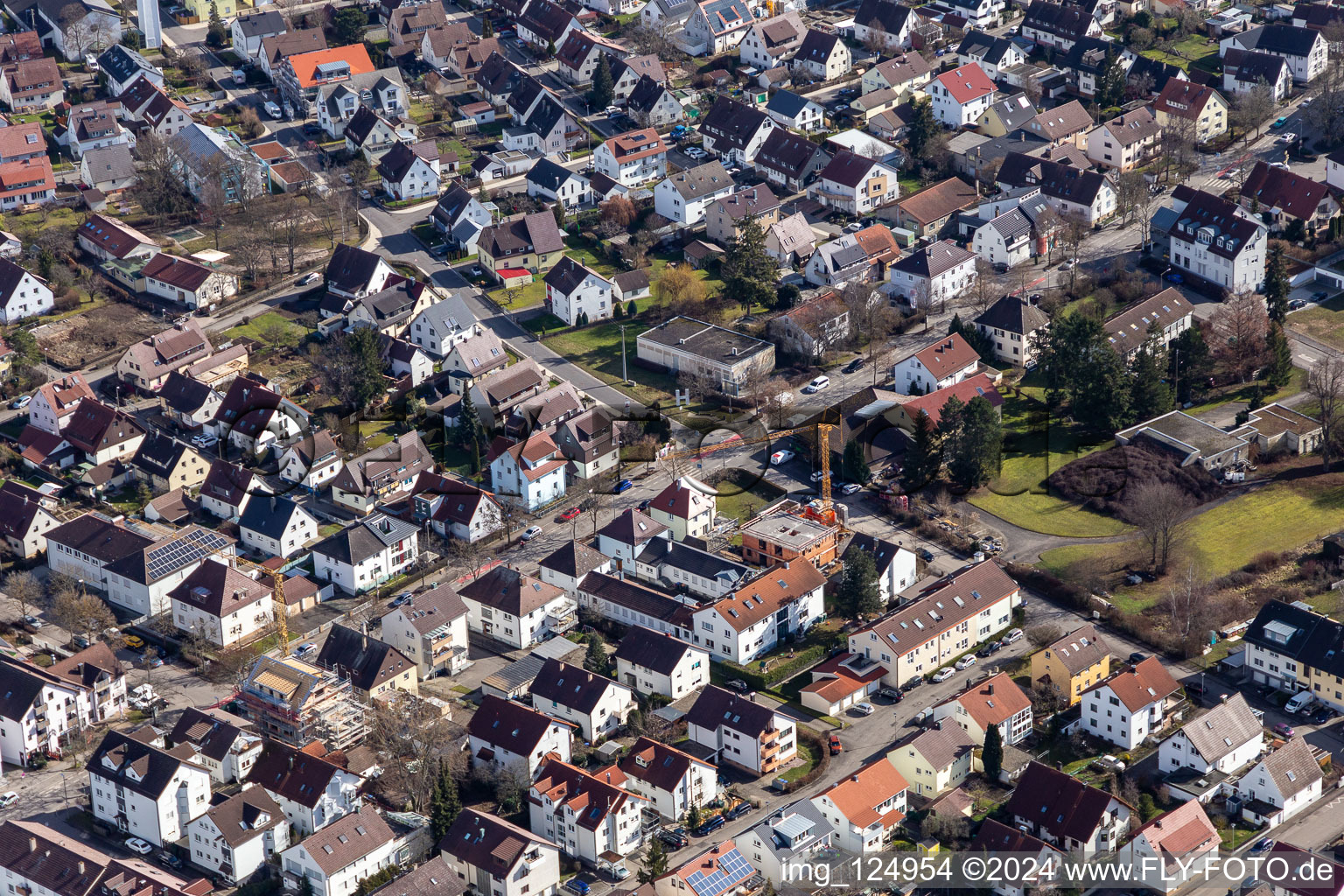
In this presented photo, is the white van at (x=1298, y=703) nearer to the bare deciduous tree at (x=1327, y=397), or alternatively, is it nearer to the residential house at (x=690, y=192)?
the bare deciduous tree at (x=1327, y=397)

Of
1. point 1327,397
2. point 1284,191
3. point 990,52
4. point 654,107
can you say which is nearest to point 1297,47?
point 990,52

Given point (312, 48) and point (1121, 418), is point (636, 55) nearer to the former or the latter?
point (312, 48)

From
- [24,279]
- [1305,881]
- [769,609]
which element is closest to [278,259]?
[24,279]

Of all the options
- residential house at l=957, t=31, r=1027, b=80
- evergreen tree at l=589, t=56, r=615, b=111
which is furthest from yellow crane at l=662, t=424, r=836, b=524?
residential house at l=957, t=31, r=1027, b=80

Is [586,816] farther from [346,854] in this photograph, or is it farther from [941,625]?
[941,625]

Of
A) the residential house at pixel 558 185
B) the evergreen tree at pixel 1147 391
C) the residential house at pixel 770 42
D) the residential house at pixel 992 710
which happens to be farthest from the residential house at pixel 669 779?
the residential house at pixel 770 42

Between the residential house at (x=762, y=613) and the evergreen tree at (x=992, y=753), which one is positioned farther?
the residential house at (x=762, y=613)

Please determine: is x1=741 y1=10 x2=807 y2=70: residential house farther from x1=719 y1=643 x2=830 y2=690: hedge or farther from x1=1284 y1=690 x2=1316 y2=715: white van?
x1=1284 y1=690 x2=1316 y2=715: white van
